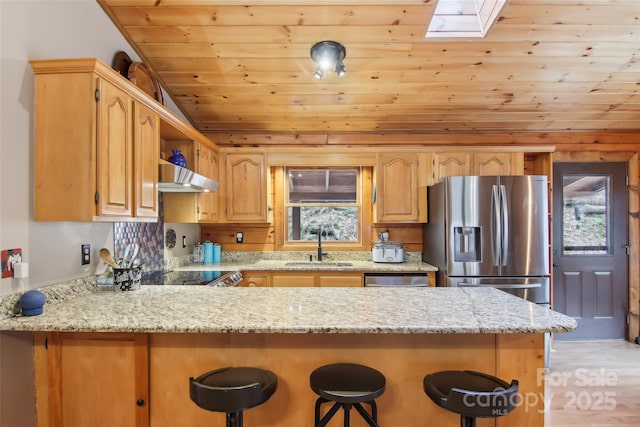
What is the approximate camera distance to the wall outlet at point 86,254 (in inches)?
79.0

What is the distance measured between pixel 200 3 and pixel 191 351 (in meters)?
2.27

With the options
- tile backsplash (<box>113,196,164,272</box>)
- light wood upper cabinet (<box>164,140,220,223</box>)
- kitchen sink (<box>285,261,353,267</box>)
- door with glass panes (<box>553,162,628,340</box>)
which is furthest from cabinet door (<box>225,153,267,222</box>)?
door with glass panes (<box>553,162,628,340</box>)

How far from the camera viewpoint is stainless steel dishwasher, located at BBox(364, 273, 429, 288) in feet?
10.7

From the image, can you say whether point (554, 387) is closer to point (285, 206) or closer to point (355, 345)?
point (355, 345)

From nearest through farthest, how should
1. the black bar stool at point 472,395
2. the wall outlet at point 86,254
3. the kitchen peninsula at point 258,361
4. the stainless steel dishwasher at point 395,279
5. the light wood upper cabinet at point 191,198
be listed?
1. the black bar stool at point 472,395
2. the kitchen peninsula at point 258,361
3. the wall outlet at point 86,254
4. the light wood upper cabinet at point 191,198
5. the stainless steel dishwasher at point 395,279

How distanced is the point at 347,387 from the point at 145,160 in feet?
5.94

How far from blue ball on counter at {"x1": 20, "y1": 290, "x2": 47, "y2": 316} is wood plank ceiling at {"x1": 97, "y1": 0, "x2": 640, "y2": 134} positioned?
1974mm

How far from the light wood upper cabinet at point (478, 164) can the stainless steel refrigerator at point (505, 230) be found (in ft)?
1.61

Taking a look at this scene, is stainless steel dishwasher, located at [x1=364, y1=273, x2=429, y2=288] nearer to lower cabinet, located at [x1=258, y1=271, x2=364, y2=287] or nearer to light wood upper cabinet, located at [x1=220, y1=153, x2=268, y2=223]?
lower cabinet, located at [x1=258, y1=271, x2=364, y2=287]

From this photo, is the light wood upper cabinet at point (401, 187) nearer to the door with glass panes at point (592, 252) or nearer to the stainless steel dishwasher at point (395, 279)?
the stainless steel dishwasher at point (395, 279)

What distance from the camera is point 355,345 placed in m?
1.57

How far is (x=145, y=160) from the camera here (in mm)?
2119

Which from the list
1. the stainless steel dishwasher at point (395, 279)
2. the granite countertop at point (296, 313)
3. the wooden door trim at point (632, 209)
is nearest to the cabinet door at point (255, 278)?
the stainless steel dishwasher at point (395, 279)

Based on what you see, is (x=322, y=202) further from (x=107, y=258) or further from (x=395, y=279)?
(x=107, y=258)
